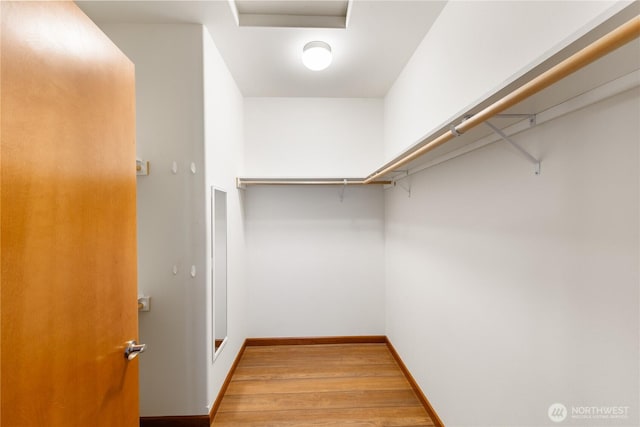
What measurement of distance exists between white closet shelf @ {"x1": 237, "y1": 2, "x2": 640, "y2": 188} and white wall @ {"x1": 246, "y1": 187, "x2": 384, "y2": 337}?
1.80 meters

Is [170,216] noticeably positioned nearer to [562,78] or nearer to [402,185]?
[402,185]

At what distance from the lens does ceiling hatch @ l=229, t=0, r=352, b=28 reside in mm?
1823

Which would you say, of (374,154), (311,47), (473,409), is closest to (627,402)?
(473,409)

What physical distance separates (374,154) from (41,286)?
2835 mm

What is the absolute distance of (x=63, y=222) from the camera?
799mm

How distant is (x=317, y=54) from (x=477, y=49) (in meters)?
1.07

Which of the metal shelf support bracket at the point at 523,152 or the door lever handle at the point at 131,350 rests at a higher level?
the metal shelf support bracket at the point at 523,152

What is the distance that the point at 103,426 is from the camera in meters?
0.94

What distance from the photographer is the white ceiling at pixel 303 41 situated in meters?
1.67

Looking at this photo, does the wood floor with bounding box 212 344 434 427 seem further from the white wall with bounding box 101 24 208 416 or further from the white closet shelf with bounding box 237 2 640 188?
the white closet shelf with bounding box 237 2 640 188

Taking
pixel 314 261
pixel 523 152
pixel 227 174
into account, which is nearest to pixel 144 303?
pixel 227 174

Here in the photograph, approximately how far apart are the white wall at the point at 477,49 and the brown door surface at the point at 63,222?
1.20 meters

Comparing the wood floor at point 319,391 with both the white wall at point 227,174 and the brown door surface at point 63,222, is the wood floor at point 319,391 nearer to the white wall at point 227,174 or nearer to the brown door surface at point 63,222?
the white wall at point 227,174

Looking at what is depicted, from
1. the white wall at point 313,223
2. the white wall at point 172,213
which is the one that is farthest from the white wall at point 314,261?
the white wall at point 172,213
